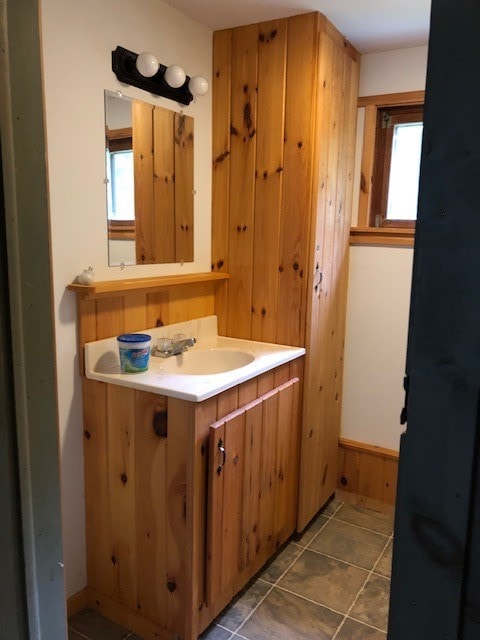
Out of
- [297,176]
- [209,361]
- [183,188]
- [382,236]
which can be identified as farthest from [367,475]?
[183,188]

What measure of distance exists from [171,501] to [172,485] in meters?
0.05

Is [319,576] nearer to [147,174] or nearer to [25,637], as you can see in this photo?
[25,637]

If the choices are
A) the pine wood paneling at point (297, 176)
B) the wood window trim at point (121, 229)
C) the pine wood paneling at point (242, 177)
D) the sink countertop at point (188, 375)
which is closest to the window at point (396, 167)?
the pine wood paneling at point (297, 176)

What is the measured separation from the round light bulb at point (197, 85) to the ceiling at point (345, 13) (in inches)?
10.1

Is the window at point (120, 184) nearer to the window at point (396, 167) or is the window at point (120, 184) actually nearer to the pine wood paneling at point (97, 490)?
the pine wood paneling at point (97, 490)

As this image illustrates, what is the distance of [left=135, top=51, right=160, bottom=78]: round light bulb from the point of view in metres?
1.82

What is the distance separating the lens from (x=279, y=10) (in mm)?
2033

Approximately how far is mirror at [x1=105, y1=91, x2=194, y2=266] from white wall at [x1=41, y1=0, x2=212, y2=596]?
0.04m

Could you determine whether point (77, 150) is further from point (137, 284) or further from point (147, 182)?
point (137, 284)

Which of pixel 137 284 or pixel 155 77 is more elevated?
pixel 155 77

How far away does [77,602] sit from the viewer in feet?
6.30

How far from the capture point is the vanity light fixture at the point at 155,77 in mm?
1820

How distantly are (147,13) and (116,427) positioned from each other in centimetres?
151

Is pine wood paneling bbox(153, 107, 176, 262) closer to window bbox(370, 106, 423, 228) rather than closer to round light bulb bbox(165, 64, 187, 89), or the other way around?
round light bulb bbox(165, 64, 187, 89)
